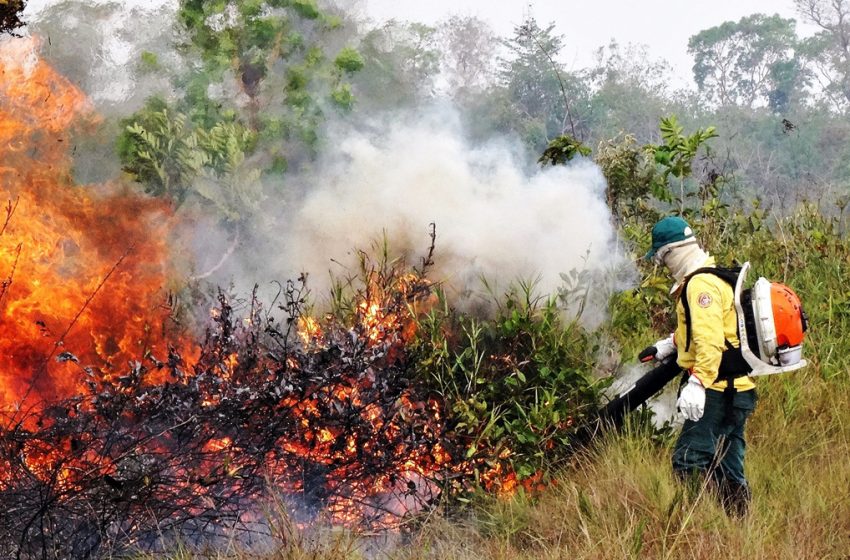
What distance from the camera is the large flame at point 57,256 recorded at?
5.12 m

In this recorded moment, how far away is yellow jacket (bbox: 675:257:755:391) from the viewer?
12.7 feet

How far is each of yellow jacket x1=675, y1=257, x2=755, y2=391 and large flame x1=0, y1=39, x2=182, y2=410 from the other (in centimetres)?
311

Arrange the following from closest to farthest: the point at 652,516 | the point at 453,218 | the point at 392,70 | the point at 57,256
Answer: the point at 652,516 < the point at 57,256 < the point at 453,218 < the point at 392,70

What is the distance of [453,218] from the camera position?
18.3 ft

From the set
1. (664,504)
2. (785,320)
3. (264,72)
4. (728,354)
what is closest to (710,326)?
(728,354)

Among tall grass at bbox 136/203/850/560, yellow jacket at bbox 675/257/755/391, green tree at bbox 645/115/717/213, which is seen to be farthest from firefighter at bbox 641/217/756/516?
green tree at bbox 645/115/717/213

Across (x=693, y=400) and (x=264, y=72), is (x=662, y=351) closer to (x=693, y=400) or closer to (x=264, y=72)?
(x=693, y=400)

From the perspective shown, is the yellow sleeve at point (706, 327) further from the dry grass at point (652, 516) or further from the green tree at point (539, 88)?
the green tree at point (539, 88)

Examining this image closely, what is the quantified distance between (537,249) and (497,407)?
1.23m

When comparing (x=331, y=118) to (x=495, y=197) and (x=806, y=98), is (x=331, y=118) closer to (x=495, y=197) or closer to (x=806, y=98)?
(x=495, y=197)

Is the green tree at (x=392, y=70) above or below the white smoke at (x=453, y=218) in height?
above

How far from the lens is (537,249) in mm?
5375

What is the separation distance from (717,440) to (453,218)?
7.62ft

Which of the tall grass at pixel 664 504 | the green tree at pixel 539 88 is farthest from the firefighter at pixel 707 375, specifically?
the green tree at pixel 539 88
